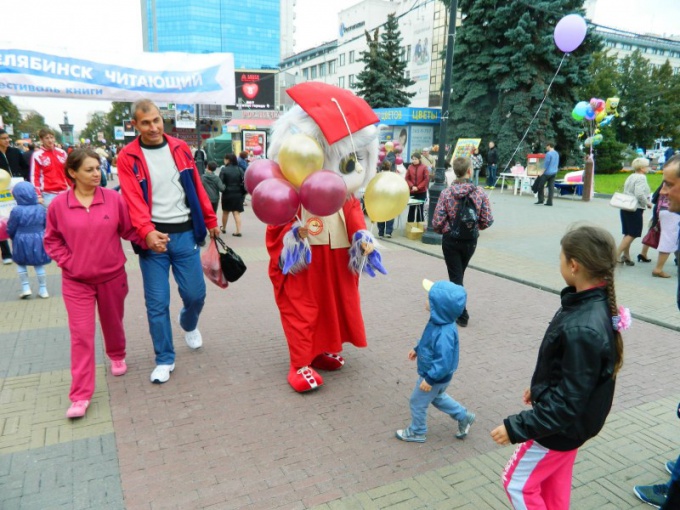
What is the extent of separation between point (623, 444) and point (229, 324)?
12.4ft

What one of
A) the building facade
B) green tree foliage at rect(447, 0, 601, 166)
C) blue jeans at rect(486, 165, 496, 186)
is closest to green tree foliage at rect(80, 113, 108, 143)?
the building facade

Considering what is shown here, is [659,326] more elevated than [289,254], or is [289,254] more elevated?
[289,254]

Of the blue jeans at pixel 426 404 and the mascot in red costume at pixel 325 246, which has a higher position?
the mascot in red costume at pixel 325 246

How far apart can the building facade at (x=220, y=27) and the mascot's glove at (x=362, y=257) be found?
103 meters

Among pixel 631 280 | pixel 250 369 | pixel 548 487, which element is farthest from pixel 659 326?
pixel 250 369

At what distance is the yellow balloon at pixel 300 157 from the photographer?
3.22m

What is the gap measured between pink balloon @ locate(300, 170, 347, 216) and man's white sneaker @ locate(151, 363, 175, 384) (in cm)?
186

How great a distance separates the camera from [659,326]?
5395 millimetres

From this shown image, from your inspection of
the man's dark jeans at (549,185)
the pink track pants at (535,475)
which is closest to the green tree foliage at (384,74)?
the man's dark jeans at (549,185)

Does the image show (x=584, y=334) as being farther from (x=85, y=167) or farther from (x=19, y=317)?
(x=19, y=317)

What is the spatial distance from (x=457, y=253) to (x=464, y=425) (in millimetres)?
2444

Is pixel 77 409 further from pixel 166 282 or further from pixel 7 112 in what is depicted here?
pixel 7 112

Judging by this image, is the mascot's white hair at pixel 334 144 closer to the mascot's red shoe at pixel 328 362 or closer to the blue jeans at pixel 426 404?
the mascot's red shoe at pixel 328 362

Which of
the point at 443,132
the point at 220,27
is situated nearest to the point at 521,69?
the point at 443,132
